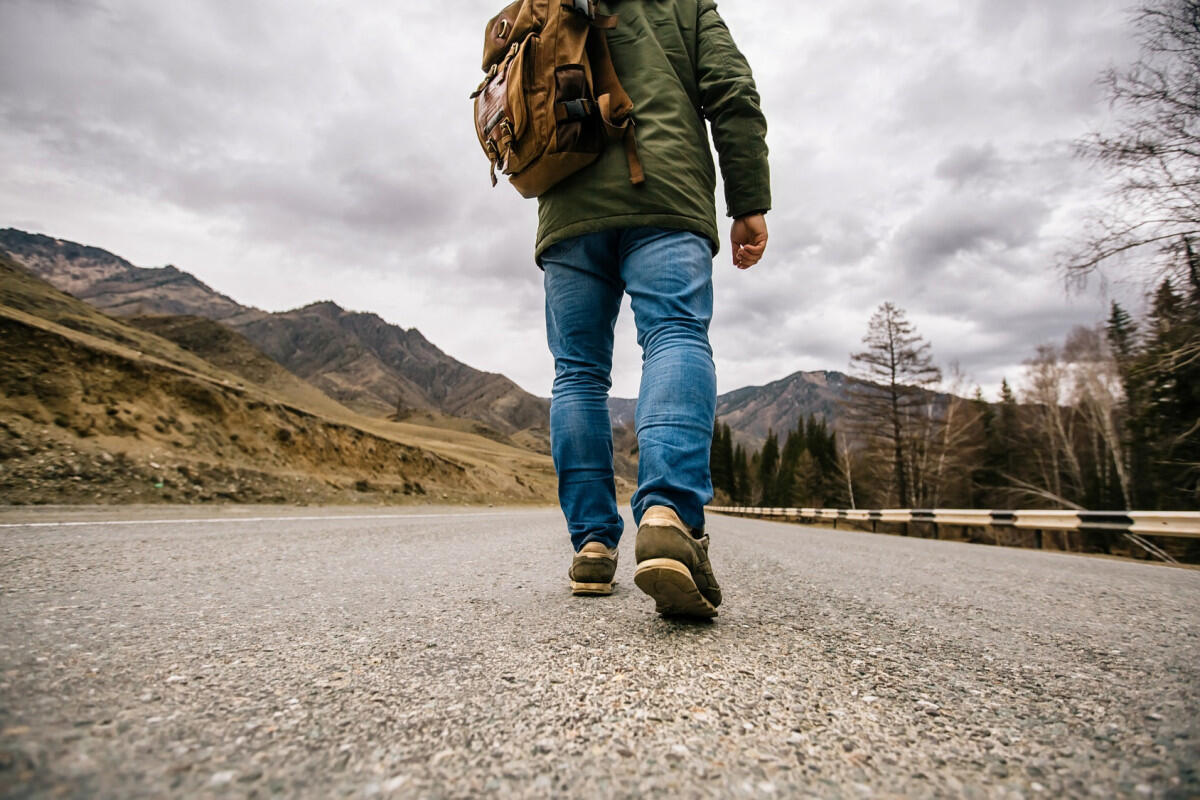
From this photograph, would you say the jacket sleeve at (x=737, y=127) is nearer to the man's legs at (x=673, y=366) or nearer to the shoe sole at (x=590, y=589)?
the man's legs at (x=673, y=366)

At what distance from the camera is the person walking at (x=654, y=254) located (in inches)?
60.2

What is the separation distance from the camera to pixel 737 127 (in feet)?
6.00

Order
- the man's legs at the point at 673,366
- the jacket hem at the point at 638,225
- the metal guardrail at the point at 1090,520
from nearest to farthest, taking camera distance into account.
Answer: the man's legs at the point at 673,366 → the jacket hem at the point at 638,225 → the metal guardrail at the point at 1090,520

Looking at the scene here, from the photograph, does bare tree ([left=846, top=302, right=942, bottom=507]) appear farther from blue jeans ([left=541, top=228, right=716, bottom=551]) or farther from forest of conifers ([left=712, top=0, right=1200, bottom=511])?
blue jeans ([left=541, top=228, right=716, bottom=551])

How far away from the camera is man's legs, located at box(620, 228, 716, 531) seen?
4.71 feet

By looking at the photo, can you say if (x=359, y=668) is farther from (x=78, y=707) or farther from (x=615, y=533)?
(x=615, y=533)

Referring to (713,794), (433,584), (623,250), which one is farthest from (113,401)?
(713,794)

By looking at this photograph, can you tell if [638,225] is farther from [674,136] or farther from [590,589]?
[590,589]

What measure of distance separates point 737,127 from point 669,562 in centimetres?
144

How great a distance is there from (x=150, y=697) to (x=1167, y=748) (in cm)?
140

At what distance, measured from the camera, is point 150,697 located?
2.66ft

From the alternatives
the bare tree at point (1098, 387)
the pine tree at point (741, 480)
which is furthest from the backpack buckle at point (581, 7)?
the pine tree at point (741, 480)

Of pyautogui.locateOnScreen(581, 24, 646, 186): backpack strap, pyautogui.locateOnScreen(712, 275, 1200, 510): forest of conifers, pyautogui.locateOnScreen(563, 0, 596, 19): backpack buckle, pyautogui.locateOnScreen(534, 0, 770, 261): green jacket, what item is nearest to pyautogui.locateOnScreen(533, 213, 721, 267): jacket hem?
pyautogui.locateOnScreen(534, 0, 770, 261): green jacket

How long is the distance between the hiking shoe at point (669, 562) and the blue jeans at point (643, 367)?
9 cm
